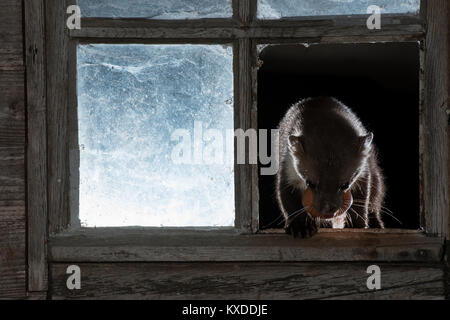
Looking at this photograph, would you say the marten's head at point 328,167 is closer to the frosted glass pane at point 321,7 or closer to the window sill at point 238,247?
the window sill at point 238,247

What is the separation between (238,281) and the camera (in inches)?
81.5

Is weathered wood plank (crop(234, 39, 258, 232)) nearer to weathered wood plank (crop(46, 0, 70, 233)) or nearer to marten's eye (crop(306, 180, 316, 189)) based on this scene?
marten's eye (crop(306, 180, 316, 189))

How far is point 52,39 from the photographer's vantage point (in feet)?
6.79

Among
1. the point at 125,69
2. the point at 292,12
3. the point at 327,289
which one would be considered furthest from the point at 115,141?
the point at 327,289

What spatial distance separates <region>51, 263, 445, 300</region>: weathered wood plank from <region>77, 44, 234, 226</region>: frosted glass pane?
0.19m

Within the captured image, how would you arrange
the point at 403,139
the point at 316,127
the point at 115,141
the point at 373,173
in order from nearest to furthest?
the point at 115,141
the point at 316,127
the point at 373,173
the point at 403,139

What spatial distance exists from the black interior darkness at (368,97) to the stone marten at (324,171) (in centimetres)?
47

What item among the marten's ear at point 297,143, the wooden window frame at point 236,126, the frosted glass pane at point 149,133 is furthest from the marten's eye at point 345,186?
the frosted glass pane at point 149,133

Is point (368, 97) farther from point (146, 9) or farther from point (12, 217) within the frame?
point (12, 217)

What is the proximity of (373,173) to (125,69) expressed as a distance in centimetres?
163

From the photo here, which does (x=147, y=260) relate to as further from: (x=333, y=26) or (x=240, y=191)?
(x=333, y=26)

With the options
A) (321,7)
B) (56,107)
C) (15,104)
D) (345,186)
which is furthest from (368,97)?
(15,104)

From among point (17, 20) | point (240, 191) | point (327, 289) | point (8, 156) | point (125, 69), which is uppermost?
point (17, 20)

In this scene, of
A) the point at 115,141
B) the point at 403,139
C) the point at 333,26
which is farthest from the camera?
the point at 403,139
